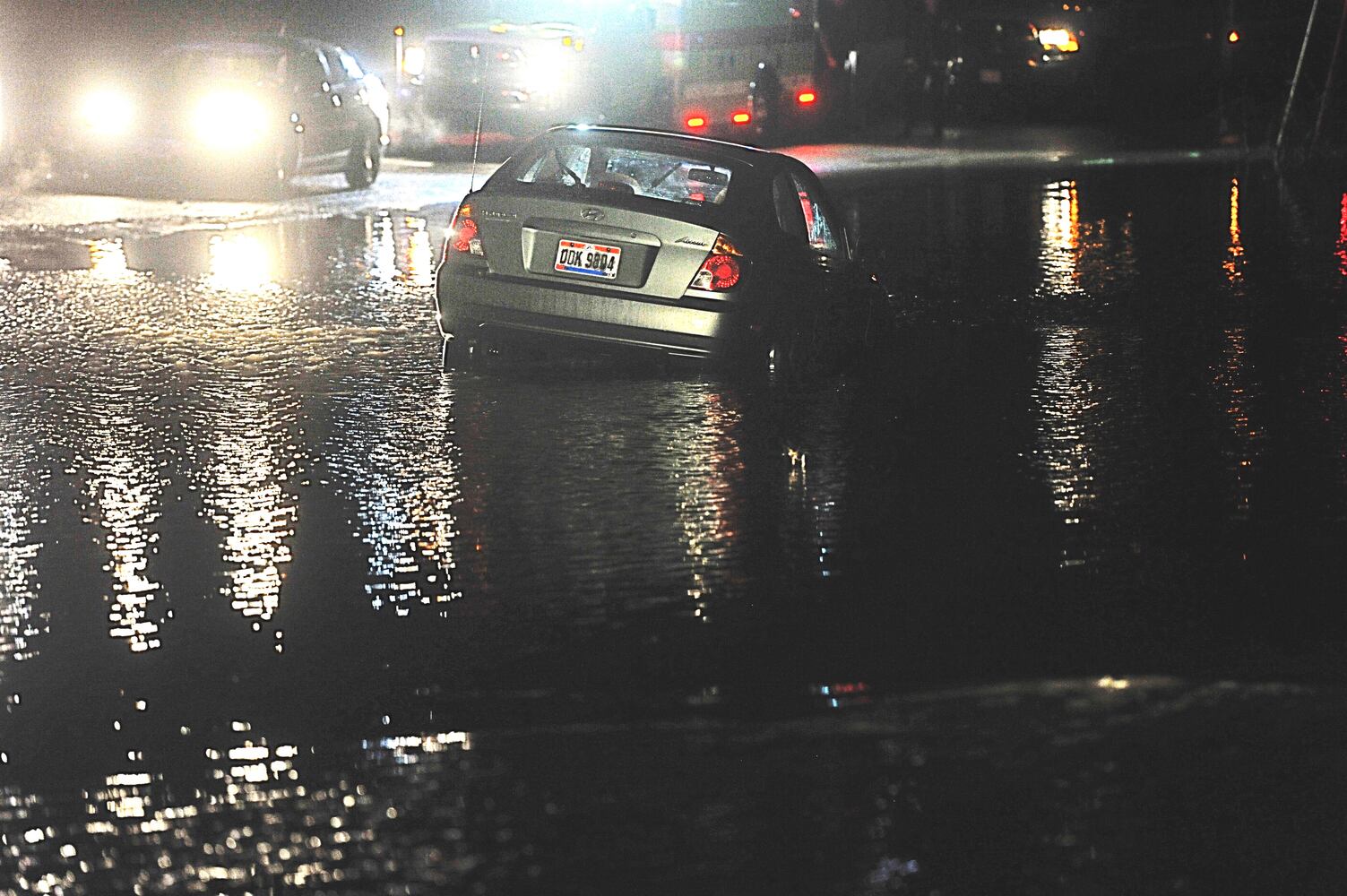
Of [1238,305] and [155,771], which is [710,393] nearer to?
[1238,305]

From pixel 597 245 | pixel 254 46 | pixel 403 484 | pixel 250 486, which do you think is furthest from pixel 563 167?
pixel 254 46

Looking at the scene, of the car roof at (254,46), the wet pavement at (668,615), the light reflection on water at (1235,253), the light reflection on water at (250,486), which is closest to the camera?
the wet pavement at (668,615)

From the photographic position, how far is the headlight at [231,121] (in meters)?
22.8

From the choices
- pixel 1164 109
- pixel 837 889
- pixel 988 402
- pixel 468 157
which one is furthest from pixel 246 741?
pixel 1164 109

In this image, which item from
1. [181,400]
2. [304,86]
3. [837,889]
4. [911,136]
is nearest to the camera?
[837,889]

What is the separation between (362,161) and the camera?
2423 cm

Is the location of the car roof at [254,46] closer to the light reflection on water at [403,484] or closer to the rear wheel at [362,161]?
the rear wheel at [362,161]

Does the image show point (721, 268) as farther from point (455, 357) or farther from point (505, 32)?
point (505, 32)

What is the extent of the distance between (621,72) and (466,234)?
60.0 ft

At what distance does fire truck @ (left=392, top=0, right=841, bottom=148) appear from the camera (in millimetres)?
28266

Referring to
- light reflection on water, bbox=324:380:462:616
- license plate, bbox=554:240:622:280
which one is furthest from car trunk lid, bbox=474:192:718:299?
light reflection on water, bbox=324:380:462:616

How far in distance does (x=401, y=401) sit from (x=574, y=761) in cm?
564

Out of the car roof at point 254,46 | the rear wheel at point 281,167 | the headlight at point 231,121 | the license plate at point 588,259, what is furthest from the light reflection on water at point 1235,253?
the car roof at point 254,46

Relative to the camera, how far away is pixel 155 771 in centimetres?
525
